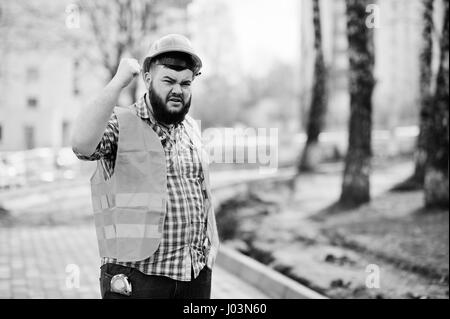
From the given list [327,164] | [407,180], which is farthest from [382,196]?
[327,164]

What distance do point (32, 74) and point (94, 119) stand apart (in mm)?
14479

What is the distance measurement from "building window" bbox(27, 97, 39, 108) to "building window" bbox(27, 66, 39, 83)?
0.45 meters

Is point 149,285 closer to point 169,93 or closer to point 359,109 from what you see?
point 169,93

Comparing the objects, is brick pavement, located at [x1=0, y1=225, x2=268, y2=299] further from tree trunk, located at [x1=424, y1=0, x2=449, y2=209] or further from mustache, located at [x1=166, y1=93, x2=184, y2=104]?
mustache, located at [x1=166, y1=93, x2=184, y2=104]

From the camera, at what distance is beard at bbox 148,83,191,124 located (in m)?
2.92

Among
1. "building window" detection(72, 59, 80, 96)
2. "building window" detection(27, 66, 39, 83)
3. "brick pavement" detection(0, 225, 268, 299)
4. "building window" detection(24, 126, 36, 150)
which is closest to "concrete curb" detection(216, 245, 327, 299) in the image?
"brick pavement" detection(0, 225, 268, 299)

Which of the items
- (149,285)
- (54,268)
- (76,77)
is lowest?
(54,268)

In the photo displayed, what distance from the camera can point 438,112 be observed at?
9516 millimetres

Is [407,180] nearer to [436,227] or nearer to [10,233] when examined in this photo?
[436,227]

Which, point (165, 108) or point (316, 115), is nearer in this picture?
point (165, 108)

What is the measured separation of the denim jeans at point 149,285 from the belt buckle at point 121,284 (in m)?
0.02

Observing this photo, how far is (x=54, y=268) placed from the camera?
811 cm

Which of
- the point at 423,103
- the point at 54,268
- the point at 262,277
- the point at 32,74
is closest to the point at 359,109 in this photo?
the point at 423,103

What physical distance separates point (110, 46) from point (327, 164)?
22.5 feet
